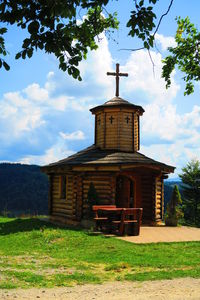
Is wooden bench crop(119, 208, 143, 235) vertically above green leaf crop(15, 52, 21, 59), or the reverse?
green leaf crop(15, 52, 21, 59)

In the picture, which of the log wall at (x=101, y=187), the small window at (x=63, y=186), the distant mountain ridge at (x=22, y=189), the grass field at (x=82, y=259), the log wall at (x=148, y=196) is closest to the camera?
the grass field at (x=82, y=259)

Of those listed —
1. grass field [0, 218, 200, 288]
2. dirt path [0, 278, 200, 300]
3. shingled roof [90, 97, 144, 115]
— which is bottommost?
grass field [0, 218, 200, 288]

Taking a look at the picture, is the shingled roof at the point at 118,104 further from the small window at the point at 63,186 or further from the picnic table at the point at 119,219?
the picnic table at the point at 119,219

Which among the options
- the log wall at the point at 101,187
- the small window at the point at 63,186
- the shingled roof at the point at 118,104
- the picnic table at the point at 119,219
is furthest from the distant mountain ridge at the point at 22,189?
the picnic table at the point at 119,219

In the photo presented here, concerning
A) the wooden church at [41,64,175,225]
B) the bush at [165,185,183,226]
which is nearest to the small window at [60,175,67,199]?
the wooden church at [41,64,175,225]

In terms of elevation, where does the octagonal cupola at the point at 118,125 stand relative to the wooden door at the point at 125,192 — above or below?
above

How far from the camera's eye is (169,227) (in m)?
17.5

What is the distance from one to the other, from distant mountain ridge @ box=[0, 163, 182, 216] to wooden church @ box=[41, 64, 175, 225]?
4017 cm

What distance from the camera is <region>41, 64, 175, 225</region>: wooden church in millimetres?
17281

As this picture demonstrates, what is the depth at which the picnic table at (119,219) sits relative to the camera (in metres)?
14.3

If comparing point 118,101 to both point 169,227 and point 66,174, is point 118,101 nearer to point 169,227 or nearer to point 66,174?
point 66,174

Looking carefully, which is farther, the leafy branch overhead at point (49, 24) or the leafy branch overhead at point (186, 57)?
the leafy branch overhead at point (186, 57)

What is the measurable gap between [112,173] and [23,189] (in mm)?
54636

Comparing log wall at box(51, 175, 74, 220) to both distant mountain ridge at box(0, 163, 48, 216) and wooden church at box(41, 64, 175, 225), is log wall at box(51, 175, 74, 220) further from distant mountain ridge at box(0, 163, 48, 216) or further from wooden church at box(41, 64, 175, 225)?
distant mountain ridge at box(0, 163, 48, 216)
